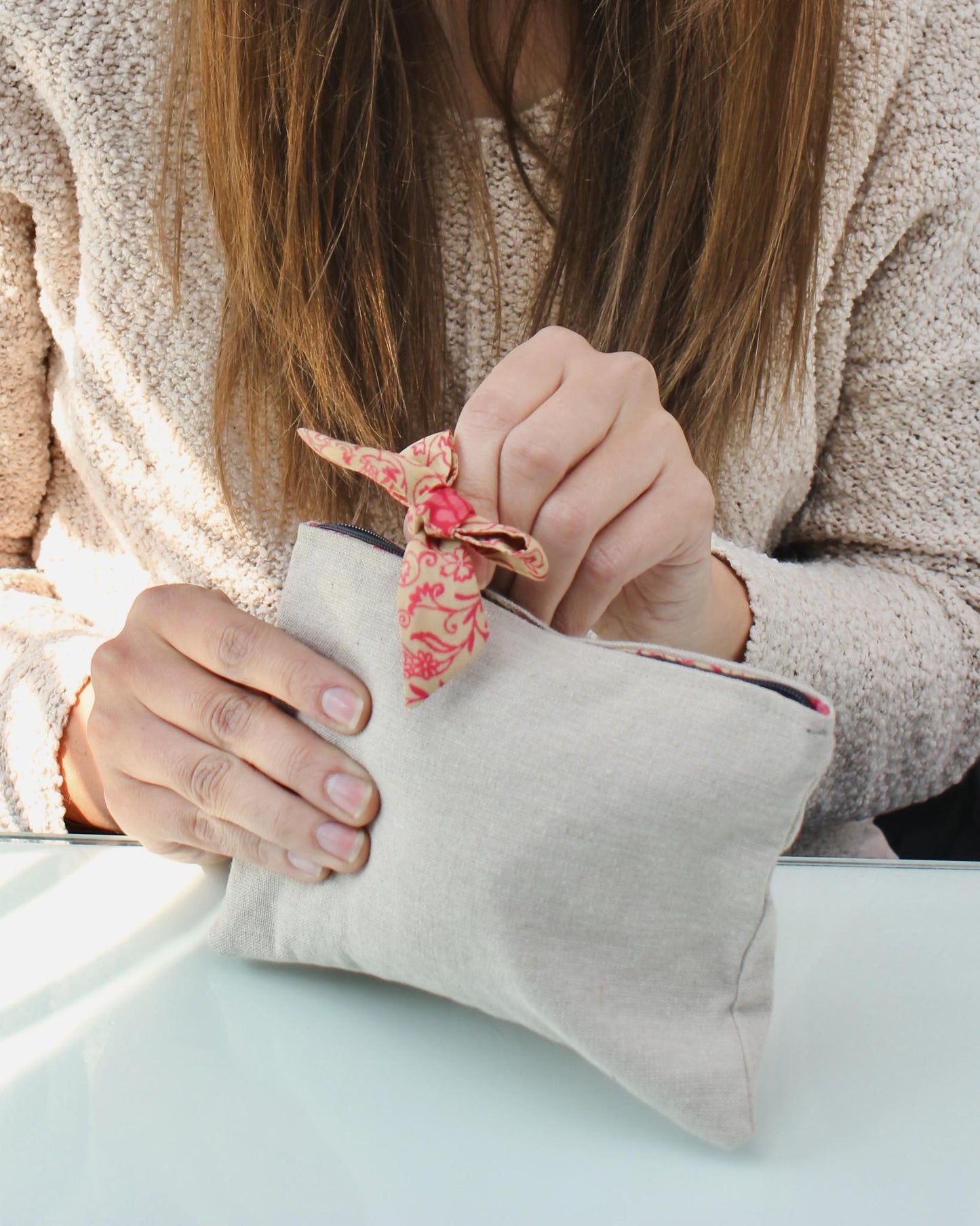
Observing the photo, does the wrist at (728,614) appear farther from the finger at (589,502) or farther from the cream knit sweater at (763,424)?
Result: the finger at (589,502)

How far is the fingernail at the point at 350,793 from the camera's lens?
1.26 ft

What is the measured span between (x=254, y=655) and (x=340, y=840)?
Answer: 0.09 m

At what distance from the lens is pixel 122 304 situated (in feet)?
2.21

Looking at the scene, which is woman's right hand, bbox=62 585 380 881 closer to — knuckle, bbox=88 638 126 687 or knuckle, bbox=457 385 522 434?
knuckle, bbox=88 638 126 687

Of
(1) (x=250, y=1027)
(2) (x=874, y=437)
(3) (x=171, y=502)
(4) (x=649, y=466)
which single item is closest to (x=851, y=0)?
(2) (x=874, y=437)

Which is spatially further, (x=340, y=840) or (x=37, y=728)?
(x=37, y=728)

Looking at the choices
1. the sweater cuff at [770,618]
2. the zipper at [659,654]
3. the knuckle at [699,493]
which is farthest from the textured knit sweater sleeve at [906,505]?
the zipper at [659,654]

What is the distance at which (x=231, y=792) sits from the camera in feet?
1.45

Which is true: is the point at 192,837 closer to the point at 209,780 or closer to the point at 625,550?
the point at 209,780

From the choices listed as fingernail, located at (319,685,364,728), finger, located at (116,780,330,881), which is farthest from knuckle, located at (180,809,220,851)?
fingernail, located at (319,685,364,728)

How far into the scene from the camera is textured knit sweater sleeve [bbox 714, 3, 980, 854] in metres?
0.66

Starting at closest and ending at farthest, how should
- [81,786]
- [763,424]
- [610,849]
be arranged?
[610,849], [81,786], [763,424]

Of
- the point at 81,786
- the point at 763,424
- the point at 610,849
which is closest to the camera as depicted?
the point at 610,849

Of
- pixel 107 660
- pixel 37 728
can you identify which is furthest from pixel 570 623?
pixel 37 728
